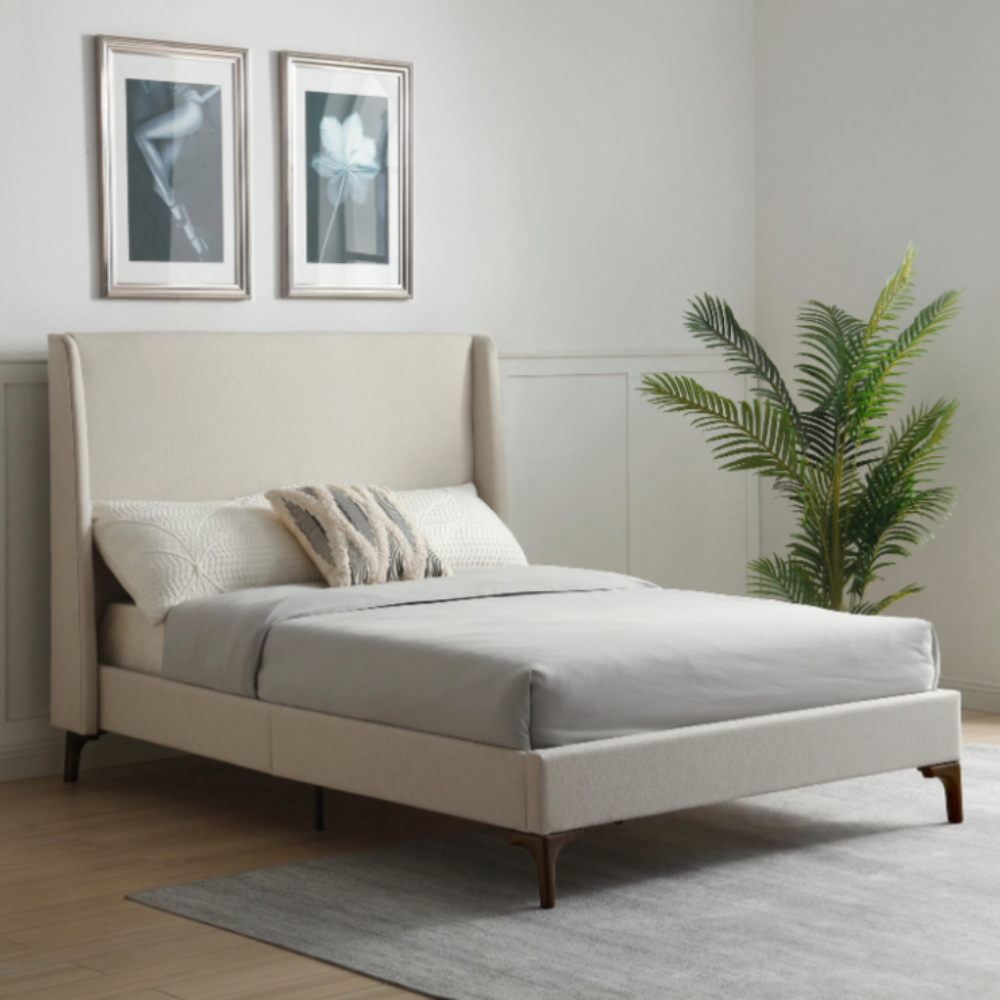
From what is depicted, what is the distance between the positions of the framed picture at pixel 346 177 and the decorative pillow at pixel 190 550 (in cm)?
93

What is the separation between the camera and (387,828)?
427 cm

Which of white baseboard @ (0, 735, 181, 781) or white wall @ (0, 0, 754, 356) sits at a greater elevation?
white wall @ (0, 0, 754, 356)

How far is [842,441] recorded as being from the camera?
5590mm

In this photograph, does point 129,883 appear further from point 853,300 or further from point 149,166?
point 853,300

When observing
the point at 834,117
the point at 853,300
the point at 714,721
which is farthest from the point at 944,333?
the point at 714,721

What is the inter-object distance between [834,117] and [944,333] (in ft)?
3.04

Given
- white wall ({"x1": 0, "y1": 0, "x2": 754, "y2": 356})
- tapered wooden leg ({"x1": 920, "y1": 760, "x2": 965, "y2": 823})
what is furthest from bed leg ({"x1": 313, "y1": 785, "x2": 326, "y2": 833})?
white wall ({"x1": 0, "y1": 0, "x2": 754, "y2": 356})

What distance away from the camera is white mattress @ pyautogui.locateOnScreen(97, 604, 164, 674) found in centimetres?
459

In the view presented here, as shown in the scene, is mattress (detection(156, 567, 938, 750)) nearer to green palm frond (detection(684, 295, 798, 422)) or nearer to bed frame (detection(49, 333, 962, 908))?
bed frame (detection(49, 333, 962, 908))

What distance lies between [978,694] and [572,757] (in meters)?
2.81

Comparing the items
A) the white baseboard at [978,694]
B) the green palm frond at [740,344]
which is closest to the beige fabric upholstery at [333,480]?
the green palm frond at [740,344]

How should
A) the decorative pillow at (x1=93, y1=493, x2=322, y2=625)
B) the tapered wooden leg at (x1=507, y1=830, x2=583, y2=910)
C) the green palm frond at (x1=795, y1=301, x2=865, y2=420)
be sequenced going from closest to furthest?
the tapered wooden leg at (x1=507, y1=830, x2=583, y2=910) → the decorative pillow at (x1=93, y1=493, x2=322, y2=625) → the green palm frond at (x1=795, y1=301, x2=865, y2=420)

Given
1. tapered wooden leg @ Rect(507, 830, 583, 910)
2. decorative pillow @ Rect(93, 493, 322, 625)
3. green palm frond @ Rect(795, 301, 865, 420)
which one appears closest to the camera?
tapered wooden leg @ Rect(507, 830, 583, 910)

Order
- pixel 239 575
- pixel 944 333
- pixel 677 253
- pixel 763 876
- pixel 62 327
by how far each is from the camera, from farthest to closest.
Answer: pixel 677 253
pixel 944 333
pixel 62 327
pixel 239 575
pixel 763 876
